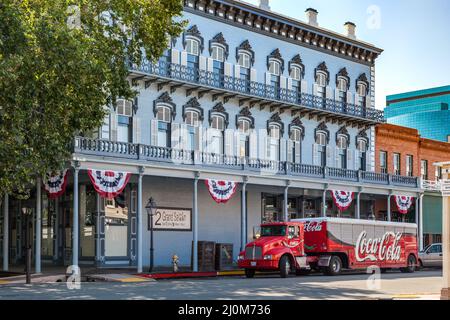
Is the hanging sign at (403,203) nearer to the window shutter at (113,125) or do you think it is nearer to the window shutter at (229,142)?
the window shutter at (229,142)

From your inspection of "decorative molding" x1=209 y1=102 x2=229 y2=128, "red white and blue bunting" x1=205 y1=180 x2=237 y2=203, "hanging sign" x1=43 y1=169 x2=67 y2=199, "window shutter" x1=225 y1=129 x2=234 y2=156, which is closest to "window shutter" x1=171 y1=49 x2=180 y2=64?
"decorative molding" x1=209 y1=102 x2=229 y2=128

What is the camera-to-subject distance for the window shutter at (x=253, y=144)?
39.2 m

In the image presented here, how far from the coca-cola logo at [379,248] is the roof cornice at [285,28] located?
14.0 meters

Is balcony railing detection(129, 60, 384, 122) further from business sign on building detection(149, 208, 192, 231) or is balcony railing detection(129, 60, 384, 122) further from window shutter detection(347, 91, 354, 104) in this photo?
business sign on building detection(149, 208, 192, 231)

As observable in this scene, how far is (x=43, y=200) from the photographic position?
36.5 meters

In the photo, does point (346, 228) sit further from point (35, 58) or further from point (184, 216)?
point (35, 58)

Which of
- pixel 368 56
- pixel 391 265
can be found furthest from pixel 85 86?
pixel 368 56

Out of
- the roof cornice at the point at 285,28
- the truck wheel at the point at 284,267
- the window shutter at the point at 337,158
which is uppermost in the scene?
the roof cornice at the point at 285,28

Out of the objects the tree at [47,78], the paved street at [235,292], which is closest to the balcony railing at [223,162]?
the tree at [47,78]

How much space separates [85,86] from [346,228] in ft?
47.1

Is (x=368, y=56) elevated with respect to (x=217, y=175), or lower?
elevated

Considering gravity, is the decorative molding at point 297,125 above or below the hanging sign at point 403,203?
above

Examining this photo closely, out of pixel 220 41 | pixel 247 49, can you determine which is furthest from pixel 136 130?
pixel 247 49

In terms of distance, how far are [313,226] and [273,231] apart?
2487mm
